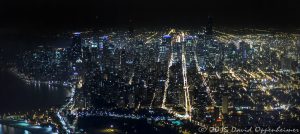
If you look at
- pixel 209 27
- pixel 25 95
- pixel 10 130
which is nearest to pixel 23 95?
pixel 25 95

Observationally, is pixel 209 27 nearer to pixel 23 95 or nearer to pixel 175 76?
pixel 175 76

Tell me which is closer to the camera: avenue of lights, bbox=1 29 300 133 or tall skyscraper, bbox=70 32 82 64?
avenue of lights, bbox=1 29 300 133

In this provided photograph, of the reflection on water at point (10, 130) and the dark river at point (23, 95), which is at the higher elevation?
the dark river at point (23, 95)

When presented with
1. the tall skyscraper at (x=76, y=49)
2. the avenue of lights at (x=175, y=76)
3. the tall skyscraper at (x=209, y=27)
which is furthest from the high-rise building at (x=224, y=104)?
the tall skyscraper at (x=76, y=49)

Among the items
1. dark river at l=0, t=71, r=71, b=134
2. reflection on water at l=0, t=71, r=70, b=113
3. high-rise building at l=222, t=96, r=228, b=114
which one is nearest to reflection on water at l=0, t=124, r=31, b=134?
dark river at l=0, t=71, r=71, b=134

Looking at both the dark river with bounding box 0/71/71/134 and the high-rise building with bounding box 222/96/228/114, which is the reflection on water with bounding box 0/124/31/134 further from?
the high-rise building with bounding box 222/96/228/114

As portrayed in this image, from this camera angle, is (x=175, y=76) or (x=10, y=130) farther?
(x=175, y=76)

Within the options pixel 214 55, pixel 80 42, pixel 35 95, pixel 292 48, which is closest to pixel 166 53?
pixel 214 55

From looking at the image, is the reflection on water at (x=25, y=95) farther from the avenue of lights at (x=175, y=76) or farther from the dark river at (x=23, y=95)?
the avenue of lights at (x=175, y=76)

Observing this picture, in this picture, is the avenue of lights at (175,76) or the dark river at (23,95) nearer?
the avenue of lights at (175,76)

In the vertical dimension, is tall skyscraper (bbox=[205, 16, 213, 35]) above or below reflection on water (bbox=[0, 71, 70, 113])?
above

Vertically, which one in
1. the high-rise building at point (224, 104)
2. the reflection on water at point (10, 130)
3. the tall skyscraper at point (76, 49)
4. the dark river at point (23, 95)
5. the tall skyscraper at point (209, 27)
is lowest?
the reflection on water at point (10, 130)
